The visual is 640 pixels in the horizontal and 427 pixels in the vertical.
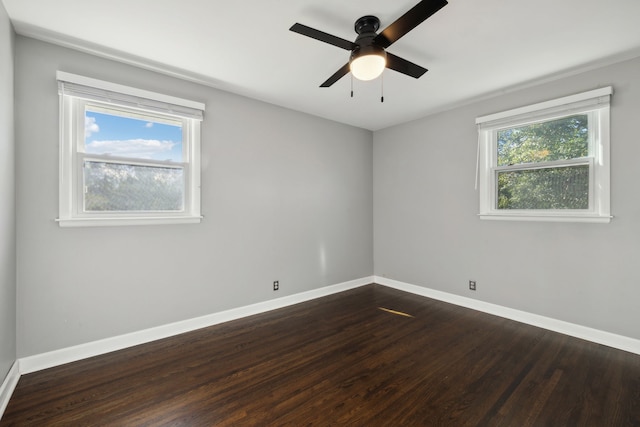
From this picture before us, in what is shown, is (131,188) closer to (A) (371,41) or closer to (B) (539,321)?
(A) (371,41)

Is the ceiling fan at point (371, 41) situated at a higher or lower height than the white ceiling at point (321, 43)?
lower

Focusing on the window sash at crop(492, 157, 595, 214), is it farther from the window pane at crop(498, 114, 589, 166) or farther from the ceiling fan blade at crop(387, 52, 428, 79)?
the ceiling fan blade at crop(387, 52, 428, 79)

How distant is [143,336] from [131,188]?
1.38 metres

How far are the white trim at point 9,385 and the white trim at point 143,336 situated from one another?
73mm

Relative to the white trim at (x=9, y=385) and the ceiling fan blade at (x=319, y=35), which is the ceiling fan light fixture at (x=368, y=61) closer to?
the ceiling fan blade at (x=319, y=35)

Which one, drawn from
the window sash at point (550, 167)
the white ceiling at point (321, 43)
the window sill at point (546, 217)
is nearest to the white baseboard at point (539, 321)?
the window sill at point (546, 217)

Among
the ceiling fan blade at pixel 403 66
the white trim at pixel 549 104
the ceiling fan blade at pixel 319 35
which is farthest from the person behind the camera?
the white trim at pixel 549 104

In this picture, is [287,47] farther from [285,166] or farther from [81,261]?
[81,261]

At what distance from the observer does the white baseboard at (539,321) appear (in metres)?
2.43

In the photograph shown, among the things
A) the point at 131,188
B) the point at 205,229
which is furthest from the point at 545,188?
the point at 131,188

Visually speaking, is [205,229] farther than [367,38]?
Result: Yes

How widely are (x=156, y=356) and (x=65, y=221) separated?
4.35 ft

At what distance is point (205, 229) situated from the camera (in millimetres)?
2928

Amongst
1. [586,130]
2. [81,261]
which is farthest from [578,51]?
[81,261]
